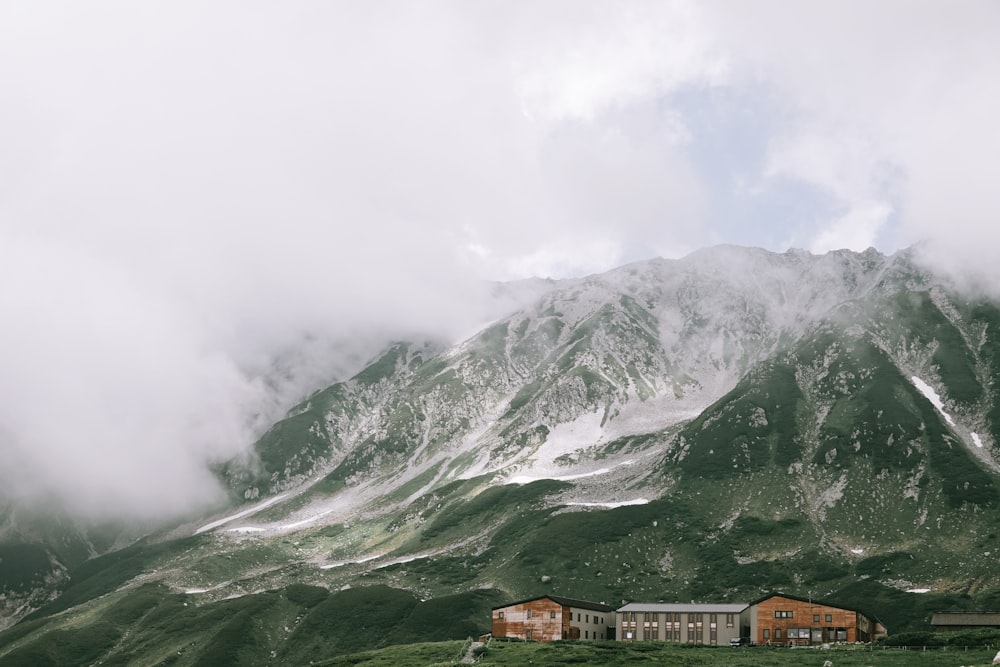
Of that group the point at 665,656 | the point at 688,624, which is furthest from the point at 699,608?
the point at 665,656

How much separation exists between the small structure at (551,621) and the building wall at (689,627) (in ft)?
23.7

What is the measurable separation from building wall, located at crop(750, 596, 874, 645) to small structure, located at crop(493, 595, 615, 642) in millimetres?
27671

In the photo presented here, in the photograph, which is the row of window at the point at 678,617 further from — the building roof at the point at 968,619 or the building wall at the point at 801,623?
the building roof at the point at 968,619

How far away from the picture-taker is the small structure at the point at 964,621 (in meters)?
144

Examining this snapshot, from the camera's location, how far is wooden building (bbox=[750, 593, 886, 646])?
140 meters

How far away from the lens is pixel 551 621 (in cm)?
15075

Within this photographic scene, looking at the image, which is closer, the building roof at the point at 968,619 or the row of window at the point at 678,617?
the building roof at the point at 968,619

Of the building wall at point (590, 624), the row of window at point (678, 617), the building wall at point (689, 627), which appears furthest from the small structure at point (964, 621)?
the building wall at point (590, 624)

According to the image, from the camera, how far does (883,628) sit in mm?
160000

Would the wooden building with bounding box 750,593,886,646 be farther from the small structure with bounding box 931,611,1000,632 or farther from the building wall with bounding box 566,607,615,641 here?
the building wall with bounding box 566,607,615,641

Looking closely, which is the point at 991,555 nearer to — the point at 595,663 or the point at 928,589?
the point at 928,589

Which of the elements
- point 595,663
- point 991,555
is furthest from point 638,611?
point 991,555

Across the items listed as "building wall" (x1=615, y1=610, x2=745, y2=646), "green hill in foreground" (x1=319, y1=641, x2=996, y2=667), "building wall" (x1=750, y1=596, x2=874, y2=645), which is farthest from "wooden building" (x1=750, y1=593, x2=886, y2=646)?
"green hill in foreground" (x1=319, y1=641, x2=996, y2=667)

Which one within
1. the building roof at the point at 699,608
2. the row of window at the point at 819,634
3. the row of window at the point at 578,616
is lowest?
the row of window at the point at 819,634
